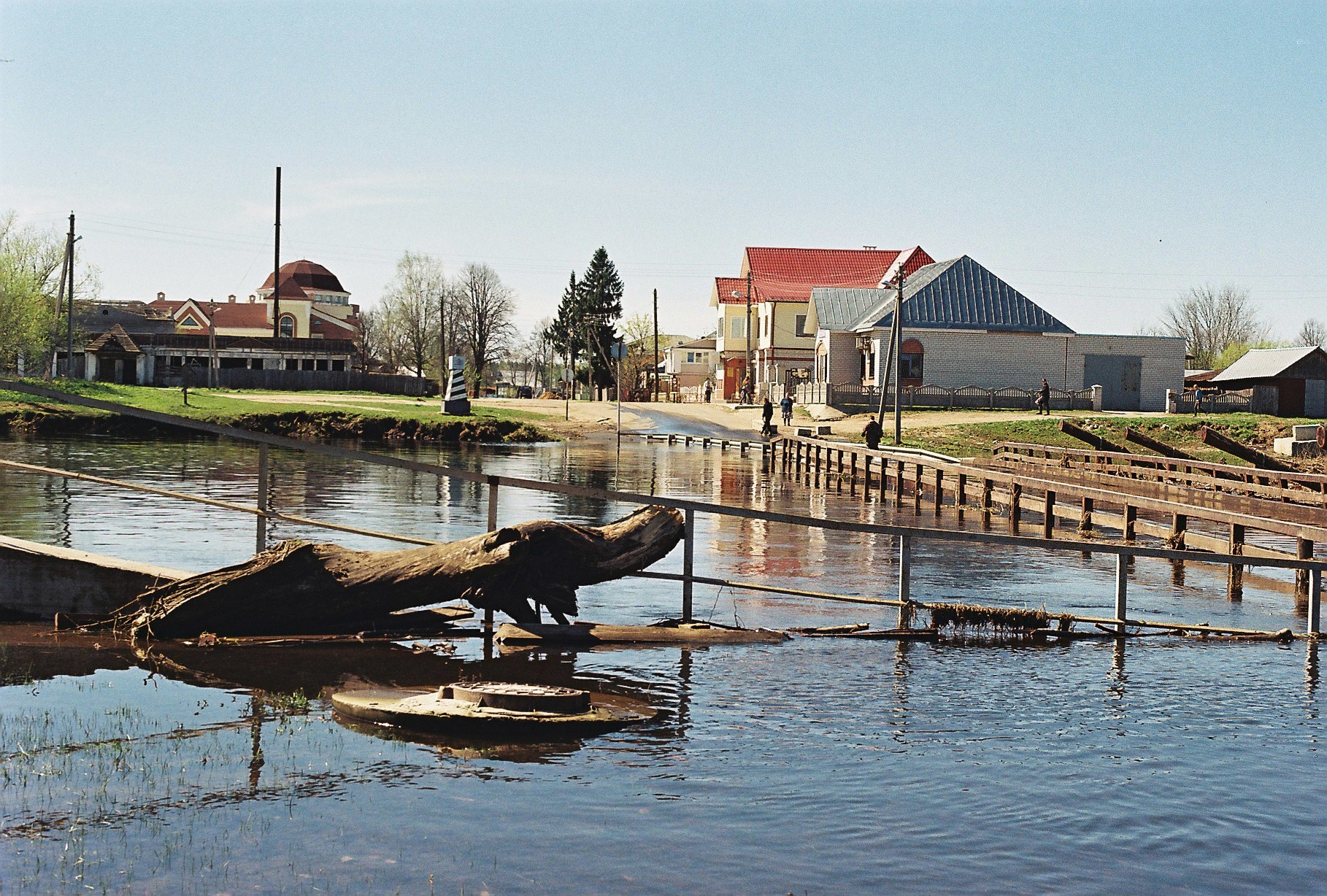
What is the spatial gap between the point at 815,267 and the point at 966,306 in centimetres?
2857

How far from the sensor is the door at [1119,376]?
70.0m

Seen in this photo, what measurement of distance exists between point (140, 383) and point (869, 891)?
97.7m

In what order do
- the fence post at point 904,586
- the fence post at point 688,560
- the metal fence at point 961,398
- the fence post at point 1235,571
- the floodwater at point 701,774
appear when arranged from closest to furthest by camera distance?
the floodwater at point 701,774, the fence post at point 688,560, the fence post at point 904,586, the fence post at point 1235,571, the metal fence at point 961,398

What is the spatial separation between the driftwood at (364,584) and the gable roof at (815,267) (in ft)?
275

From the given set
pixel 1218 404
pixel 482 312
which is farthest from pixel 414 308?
pixel 1218 404

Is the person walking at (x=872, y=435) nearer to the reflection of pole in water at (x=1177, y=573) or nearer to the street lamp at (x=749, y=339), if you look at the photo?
the reflection of pole in water at (x=1177, y=573)

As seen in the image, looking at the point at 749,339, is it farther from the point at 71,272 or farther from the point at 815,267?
the point at 71,272

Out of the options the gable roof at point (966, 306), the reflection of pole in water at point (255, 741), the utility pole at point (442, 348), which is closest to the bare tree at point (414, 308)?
the utility pole at point (442, 348)

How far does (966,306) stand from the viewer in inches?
2825

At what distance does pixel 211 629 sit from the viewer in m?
11.8

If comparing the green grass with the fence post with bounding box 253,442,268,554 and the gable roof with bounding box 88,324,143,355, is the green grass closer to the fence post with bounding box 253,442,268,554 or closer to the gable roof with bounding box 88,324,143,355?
the fence post with bounding box 253,442,268,554

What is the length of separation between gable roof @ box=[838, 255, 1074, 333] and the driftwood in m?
59.6

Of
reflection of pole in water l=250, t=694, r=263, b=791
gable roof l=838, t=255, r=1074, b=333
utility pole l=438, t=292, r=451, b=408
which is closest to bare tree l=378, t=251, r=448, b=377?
utility pole l=438, t=292, r=451, b=408

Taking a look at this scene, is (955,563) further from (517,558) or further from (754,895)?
(754,895)
